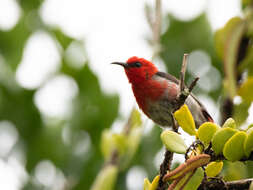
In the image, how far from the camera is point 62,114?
15.1ft

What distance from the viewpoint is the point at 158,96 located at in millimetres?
4176

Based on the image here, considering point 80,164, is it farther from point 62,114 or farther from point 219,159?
point 219,159

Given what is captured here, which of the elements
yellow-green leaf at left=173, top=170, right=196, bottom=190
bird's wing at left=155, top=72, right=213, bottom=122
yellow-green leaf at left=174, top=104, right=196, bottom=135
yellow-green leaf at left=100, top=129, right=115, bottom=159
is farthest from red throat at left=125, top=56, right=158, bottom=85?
yellow-green leaf at left=173, top=170, right=196, bottom=190

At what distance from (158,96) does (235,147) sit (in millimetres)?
2667

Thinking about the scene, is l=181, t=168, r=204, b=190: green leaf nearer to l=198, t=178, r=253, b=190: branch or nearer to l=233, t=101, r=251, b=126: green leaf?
l=198, t=178, r=253, b=190: branch

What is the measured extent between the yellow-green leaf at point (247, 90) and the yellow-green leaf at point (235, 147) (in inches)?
44.1

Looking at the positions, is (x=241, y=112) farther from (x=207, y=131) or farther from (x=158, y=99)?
(x=158, y=99)

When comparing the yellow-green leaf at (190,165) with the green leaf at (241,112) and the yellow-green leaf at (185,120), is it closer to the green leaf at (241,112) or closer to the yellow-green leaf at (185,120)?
the yellow-green leaf at (185,120)

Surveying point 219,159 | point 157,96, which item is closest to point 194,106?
point 157,96

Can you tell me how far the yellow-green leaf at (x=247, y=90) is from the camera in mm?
2607

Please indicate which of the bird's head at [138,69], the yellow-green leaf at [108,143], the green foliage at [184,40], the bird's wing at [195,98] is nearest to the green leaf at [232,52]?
the yellow-green leaf at [108,143]

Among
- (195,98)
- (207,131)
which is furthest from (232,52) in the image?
(195,98)

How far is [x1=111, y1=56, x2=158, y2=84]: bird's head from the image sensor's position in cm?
446

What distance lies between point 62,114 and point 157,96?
1.11 m
